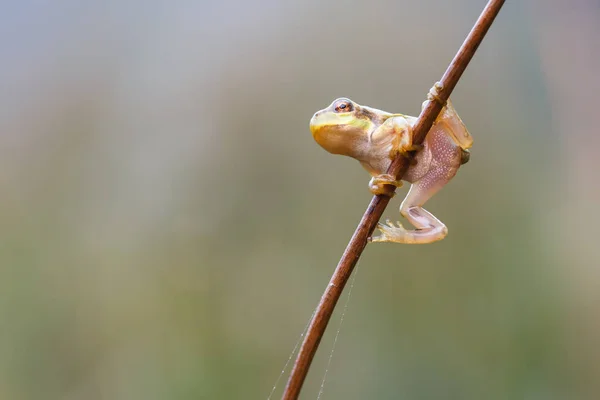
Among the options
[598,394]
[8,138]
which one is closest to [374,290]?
[598,394]

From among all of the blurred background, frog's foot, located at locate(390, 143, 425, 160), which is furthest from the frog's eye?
the blurred background

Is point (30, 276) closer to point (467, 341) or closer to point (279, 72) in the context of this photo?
point (279, 72)

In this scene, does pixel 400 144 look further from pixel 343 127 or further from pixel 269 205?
pixel 269 205

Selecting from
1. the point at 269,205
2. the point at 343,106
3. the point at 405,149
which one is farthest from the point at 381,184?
the point at 269,205

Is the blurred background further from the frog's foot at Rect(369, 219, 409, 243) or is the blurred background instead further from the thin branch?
the thin branch

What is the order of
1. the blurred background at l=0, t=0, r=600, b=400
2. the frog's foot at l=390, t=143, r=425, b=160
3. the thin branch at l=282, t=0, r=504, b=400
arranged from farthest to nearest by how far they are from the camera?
the blurred background at l=0, t=0, r=600, b=400
the frog's foot at l=390, t=143, r=425, b=160
the thin branch at l=282, t=0, r=504, b=400

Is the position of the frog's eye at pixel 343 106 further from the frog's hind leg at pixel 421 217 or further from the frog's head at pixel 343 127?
the frog's hind leg at pixel 421 217
